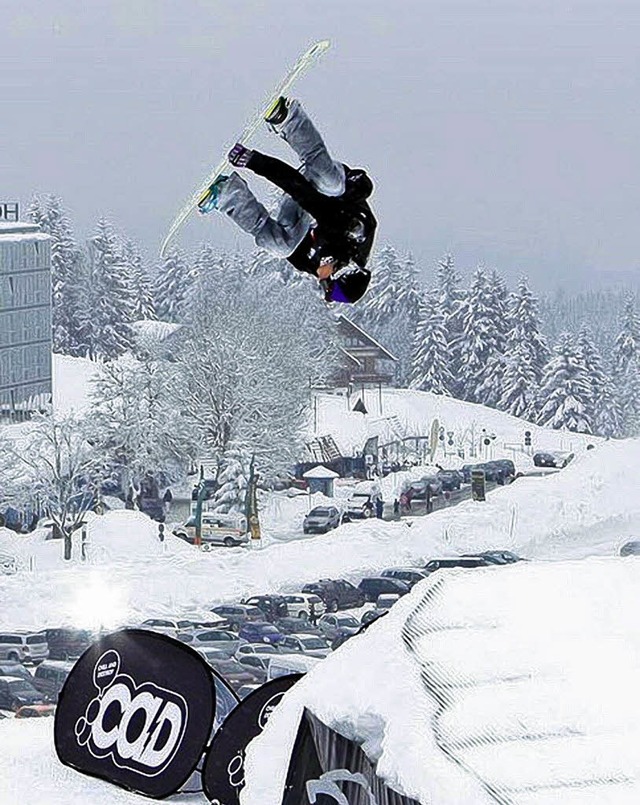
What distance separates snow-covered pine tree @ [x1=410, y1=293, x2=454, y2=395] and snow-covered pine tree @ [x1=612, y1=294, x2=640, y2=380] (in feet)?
3.55

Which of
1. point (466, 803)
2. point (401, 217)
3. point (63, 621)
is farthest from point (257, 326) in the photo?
point (466, 803)

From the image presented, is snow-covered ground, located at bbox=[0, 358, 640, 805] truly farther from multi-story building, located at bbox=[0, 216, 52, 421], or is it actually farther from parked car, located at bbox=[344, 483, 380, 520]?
multi-story building, located at bbox=[0, 216, 52, 421]

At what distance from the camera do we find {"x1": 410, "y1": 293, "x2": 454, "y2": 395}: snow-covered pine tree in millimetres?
9234

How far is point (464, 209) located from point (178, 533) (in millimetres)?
2719

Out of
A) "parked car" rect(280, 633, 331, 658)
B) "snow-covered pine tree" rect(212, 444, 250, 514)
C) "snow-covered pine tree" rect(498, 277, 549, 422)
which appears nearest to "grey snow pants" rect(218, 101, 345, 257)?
"snow-covered pine tree" rect(212, 444, 250, 514)

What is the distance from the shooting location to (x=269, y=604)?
8.92m

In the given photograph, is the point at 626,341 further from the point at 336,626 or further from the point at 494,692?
the point at 494,692

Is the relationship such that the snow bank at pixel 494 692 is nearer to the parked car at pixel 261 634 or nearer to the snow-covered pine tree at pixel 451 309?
the parked car at pixel 261 634

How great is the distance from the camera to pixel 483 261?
930 cm

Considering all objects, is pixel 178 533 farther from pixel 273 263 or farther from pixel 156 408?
pixel 273 263

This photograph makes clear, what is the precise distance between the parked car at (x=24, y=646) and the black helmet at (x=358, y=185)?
6.39 meters

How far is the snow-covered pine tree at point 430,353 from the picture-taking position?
9.23 metres

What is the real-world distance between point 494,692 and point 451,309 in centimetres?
782

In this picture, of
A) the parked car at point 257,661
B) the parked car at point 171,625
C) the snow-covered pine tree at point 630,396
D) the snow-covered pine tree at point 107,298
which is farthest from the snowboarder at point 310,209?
the snow-covered pine tree at point 630,396
